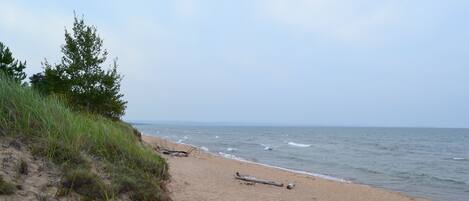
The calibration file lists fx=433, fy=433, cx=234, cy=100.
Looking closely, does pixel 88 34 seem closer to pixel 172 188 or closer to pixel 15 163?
pixel 172 188

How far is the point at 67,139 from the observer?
701cm

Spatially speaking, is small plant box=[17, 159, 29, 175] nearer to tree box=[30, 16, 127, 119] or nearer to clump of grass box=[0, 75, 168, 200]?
clump of grass box=[0, 75, 168, 200]

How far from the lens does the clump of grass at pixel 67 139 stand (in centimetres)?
663

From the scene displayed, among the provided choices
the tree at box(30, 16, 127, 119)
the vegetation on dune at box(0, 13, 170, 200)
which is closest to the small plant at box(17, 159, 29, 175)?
the vegetation on dune at box(0, 13, 170, 200)


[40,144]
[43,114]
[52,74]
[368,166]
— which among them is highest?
[52,74]

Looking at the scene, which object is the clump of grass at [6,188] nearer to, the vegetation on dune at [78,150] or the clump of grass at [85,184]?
the vegetation on dune at [78,150]

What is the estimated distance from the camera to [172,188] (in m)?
10.5

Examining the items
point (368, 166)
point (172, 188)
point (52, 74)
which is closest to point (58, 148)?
point (172, 188)

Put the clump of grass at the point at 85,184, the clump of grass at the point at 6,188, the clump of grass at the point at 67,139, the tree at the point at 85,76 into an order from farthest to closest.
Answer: the tree at the point at 85,76
the clump of grass at the point at 67,139
the clump of grass at the point at 85,184
the clump of grass at the point at 6,188

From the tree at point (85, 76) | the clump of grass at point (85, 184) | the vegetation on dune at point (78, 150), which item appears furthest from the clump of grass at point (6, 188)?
the tree at point (85, 76)

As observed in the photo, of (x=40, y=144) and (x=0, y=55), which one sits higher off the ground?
(x=0, y=55)

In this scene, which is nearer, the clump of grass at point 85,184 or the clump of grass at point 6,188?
the clump of grass at point 6,188

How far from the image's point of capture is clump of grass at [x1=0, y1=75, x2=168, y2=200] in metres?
6.63

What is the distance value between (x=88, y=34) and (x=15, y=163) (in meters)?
15.5
